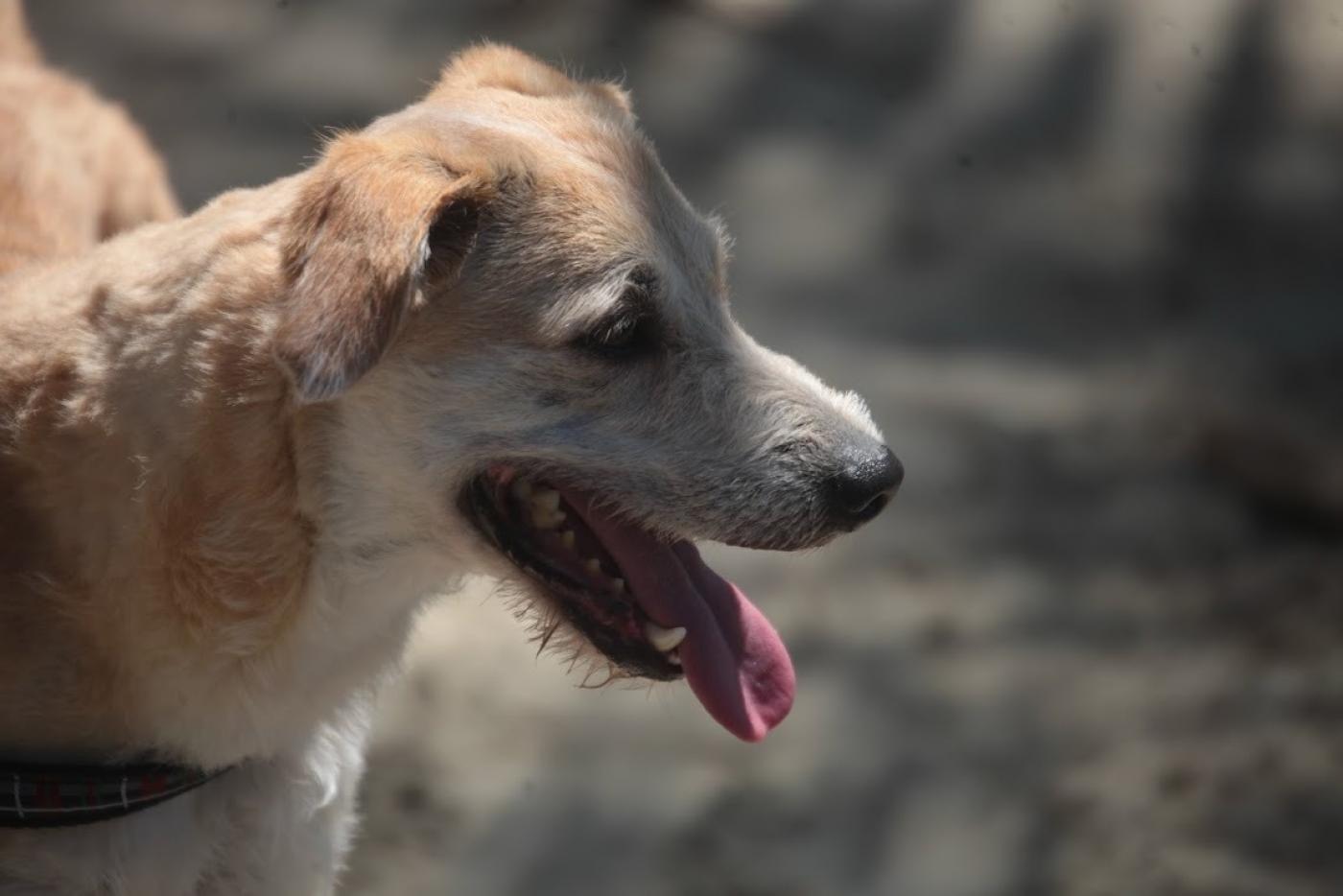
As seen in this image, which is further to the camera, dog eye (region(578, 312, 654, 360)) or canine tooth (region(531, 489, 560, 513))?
canine tooth (region(531, 489, 560, 513))

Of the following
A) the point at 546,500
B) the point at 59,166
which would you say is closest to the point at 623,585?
the point at 546,500

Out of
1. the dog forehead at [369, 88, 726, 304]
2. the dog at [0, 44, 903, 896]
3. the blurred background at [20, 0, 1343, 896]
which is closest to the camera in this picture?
the dog at [0, 44, 903, 896]

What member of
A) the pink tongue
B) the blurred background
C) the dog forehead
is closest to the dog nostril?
the pink tongue

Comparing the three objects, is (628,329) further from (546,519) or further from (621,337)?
(546,519)

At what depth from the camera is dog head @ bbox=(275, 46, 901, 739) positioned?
2.33m

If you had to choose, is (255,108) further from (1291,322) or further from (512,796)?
(1291,322)

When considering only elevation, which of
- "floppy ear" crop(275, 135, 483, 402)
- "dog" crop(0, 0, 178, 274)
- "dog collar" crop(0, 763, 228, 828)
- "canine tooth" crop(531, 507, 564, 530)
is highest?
"floppy ear" crop(275, 135, 483, 402)

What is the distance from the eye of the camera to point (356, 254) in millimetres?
2070

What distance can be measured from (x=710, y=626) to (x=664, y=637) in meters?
0.13

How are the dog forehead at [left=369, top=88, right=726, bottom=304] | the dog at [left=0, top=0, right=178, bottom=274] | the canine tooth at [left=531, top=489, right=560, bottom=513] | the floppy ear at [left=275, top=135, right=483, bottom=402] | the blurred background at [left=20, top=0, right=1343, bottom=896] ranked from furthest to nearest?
the blurred background at [left=20, top=0, right=1343, bottom=896] < the dog at [left=0, top=0, right=178, bottom=274] < the canine tooth at [left=531, top=489, right=560, bottom=513] < the dog forehead at [left=369, top=88, right=726, bottom=304] < the floppy ear at [left=275, top=135, right=483, bottom=402]

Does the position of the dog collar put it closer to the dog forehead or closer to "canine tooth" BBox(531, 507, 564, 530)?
"canine tooth" BBox(531, 507, 564, 530)

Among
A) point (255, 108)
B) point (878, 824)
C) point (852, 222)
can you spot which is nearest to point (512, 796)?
point (878, 824)

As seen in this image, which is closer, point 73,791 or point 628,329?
point 73,791

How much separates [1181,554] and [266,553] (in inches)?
97.6
